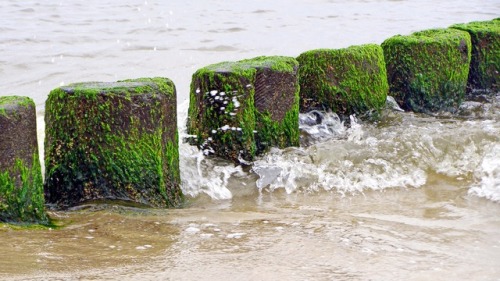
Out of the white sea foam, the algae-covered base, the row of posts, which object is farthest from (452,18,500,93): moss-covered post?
the algae-covered base

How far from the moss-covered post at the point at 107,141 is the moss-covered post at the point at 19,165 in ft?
1.12

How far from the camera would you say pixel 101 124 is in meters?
4.68

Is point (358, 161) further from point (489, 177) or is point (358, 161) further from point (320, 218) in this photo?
point (320, 218)

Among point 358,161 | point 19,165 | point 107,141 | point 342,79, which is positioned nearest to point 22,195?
point 19,165

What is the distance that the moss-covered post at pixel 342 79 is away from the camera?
655 cm

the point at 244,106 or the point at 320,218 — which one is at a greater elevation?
the point at 244,106

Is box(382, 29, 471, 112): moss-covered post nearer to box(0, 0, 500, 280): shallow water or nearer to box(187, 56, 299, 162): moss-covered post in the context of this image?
box(0, 0, 500, 280): shallow water

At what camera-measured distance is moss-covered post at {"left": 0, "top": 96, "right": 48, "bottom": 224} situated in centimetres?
421

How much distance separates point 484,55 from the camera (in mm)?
7914

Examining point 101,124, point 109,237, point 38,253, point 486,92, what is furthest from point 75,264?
point 486,92

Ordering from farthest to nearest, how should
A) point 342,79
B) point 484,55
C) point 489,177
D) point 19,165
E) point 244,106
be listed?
1. point 484,55
2. point 342,79
3. point 489,177
4. point 244,106
5. point 19,165

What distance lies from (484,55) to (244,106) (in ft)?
11.1

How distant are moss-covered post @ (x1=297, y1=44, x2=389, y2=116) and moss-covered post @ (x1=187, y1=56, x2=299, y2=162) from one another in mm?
603

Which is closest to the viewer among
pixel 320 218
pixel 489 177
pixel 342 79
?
pixel 320 218
